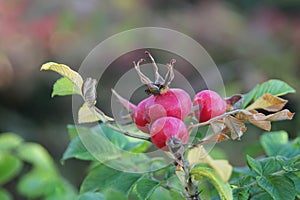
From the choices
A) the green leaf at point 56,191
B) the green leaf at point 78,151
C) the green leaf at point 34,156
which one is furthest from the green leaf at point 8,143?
the green leaf at point 78,151

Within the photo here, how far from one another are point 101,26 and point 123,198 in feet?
6.31

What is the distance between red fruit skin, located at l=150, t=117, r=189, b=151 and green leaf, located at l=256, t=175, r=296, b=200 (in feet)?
0.40

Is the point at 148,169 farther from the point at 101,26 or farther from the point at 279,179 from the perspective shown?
the point at 101,26

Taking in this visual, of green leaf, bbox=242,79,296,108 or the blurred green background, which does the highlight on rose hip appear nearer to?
green leaf, bbox=242,79,296,108

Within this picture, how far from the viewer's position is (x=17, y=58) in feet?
9.27

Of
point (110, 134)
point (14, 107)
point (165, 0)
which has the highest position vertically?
point (110, 134)

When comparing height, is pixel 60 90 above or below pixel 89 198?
above

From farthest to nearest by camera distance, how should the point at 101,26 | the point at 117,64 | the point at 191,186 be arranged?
the point at 117,64
the point at 101,26
the point at 191,186

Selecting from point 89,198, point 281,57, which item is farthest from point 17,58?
point 89,198

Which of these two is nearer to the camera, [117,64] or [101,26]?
[101,26]

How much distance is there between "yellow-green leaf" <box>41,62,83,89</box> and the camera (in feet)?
2.13

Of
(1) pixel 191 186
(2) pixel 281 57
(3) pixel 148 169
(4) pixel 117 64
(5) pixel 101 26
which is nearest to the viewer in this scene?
(1) pixel 191 186

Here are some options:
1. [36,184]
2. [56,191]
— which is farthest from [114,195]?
[36,184]

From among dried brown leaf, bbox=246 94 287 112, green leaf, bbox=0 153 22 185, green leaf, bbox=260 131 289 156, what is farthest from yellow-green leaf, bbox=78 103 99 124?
green leaf, bbox=0 153 22 185
